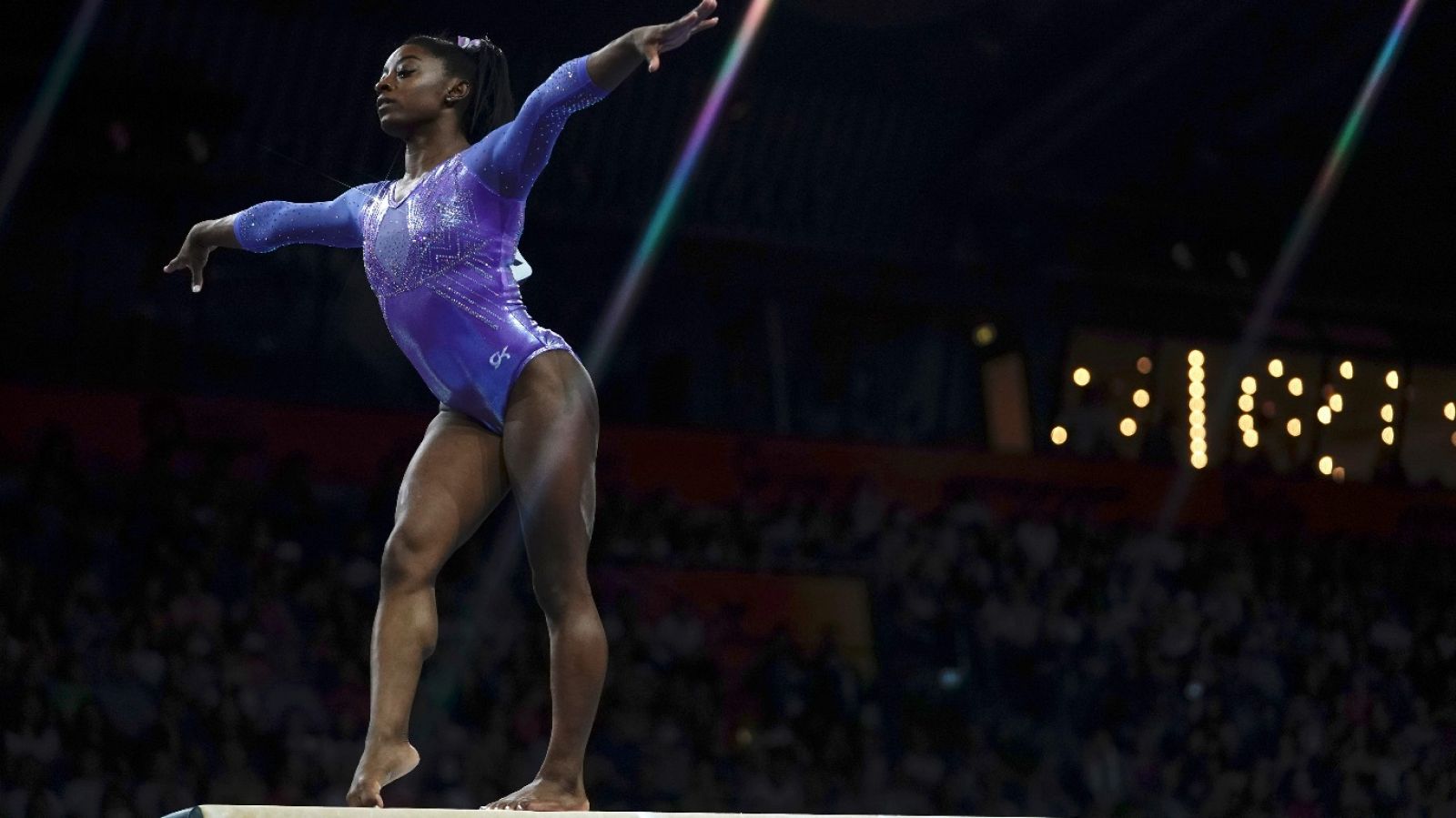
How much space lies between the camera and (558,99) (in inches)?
131

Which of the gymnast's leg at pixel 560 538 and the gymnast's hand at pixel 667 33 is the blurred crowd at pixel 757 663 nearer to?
the gymnast's leg at pixel 560 538

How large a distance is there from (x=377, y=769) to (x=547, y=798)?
356mm

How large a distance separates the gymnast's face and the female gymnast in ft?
0.07

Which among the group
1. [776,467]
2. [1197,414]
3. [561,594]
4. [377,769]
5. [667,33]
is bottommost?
[377,769]

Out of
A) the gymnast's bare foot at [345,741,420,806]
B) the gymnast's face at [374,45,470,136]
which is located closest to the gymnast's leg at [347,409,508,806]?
the gymnast's bare foot at [345,741,420,806]

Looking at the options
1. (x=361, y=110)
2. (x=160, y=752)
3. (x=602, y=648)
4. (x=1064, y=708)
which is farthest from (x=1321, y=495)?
(x=602, y=648)

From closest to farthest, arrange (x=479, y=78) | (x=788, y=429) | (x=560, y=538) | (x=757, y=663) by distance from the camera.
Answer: (x=560, y=538), (x=479, y=78), (x=757, y=663), (x=788, y=429)

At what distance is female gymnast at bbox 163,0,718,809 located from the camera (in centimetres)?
330

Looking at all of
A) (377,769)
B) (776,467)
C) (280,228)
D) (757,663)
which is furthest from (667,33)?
(776,467)

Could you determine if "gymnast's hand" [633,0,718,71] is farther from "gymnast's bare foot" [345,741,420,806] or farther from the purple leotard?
"gymnast's bare foot" [345,741,420,806]

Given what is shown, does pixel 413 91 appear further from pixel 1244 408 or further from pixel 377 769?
pixel 1244 408

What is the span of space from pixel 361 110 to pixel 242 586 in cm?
408

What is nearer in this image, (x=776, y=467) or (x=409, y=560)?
(x=409, y=560)

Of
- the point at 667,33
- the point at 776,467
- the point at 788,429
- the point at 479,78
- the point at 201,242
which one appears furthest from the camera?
the point at 788,429
